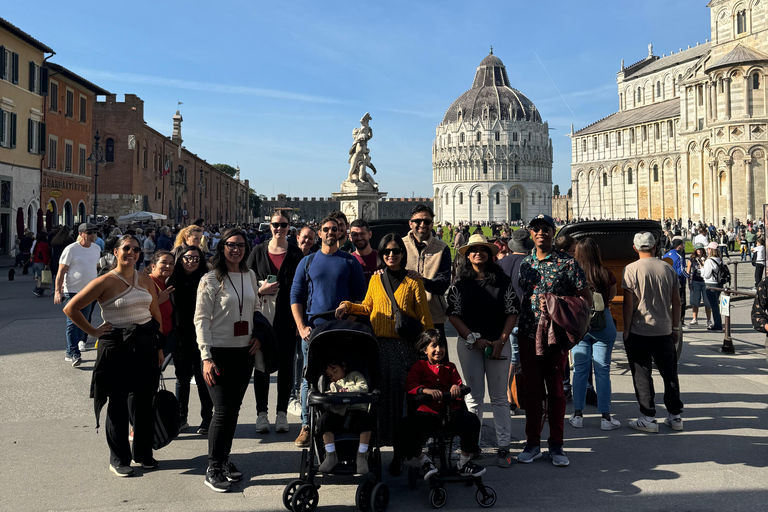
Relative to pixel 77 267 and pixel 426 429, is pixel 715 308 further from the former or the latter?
pixel 77 267

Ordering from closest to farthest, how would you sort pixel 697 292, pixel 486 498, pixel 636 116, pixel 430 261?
pixel 486 498, pixel 430 261, pixel 697 292, pixel 636 116

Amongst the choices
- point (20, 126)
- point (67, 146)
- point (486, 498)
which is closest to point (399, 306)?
point (486, 498)

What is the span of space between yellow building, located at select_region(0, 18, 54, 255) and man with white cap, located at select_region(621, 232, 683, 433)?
30.1m

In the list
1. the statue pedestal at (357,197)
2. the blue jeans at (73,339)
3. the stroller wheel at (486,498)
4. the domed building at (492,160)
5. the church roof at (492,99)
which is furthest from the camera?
the church roof at (492,99)

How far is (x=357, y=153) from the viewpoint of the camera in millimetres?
30469

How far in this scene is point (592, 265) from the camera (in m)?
6.55

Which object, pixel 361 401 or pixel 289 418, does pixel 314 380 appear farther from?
pixel 289 418

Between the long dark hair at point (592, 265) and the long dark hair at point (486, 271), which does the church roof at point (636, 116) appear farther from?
the long dark hair at point (486, 271)

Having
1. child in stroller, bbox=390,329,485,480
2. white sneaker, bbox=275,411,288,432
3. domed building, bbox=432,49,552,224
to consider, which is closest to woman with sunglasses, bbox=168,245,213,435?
white sneaker, bbox=275,411,288,432

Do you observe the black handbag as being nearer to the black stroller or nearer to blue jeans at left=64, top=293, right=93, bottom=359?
the black stroller

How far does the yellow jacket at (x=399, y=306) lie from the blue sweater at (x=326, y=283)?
0.46 meters

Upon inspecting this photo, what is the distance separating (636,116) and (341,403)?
87.9 meters

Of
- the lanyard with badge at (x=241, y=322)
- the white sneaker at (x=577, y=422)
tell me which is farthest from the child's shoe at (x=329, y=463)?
the white sneaker at (x=577, y=422)

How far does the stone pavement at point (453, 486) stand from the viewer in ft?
15.2
